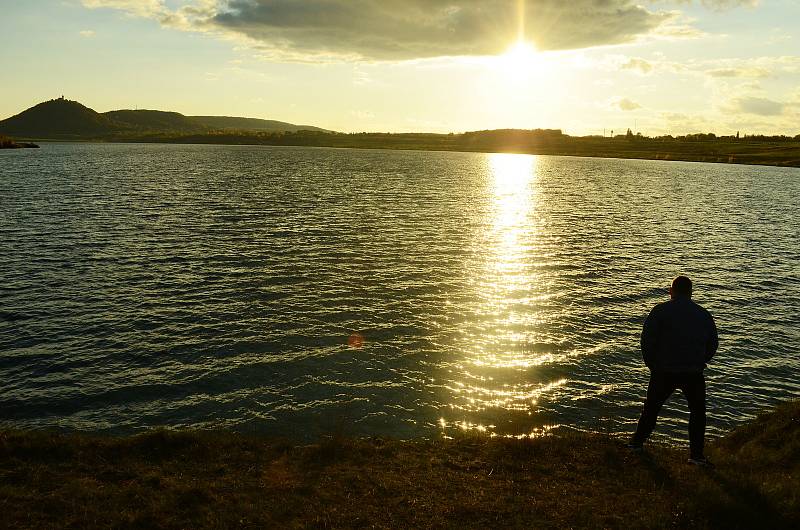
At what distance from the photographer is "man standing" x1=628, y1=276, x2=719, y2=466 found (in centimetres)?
1292

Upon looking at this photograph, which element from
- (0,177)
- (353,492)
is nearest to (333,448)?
(353,492)

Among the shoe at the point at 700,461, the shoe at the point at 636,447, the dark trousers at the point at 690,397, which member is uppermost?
the dark trousers at the point at 690,397

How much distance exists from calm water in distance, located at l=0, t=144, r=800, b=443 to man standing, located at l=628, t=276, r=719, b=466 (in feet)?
14.3

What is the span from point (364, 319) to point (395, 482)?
14.4 metres

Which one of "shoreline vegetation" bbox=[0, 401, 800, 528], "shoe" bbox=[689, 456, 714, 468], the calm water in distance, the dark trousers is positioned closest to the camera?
"shoreline vegetation" bbox=[0, 401, 800, 528]

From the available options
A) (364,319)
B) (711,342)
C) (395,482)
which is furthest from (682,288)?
(364,319)

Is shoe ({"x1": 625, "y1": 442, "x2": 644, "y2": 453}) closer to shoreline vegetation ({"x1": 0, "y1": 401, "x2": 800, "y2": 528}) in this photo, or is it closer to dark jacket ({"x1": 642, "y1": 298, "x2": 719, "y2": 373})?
shoreline vegetation ({"x1": 0, "y1": 401, "x2": 800, "y2": 528})

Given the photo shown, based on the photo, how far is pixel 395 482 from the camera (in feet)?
42.5

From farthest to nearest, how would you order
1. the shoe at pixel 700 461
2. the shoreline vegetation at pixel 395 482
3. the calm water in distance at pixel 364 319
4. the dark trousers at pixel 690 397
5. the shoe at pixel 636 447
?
the calm water in distance at pixel 364 319 → the shoe at pixel 636 447 → the shoe at pixel 700 461 → the dark trousers at pixel 690 397 → the shoreline vegetation at pixel 395 482

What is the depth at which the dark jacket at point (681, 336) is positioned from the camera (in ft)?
42.4

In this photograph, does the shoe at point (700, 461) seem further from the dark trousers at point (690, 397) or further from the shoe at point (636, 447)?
the shoe at point (636, 447)

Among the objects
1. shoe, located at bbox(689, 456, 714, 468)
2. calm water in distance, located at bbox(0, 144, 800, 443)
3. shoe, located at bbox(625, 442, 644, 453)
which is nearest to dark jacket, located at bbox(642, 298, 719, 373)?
shoe, located at bbox(689, 456, 714, 468)

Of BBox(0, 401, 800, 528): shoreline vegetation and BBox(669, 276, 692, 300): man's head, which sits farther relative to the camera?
BBox(669, 276, 692, 300): man's head

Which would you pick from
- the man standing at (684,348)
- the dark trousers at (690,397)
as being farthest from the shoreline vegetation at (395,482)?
the man standing at (684,348)
